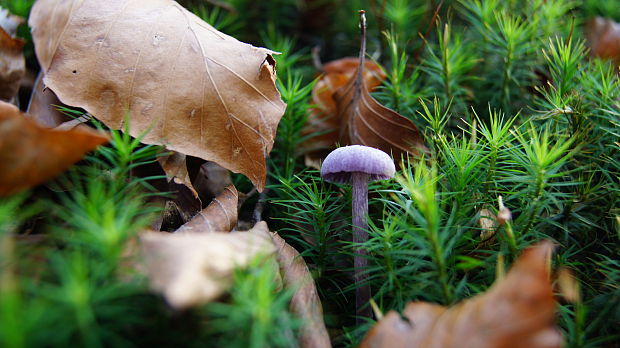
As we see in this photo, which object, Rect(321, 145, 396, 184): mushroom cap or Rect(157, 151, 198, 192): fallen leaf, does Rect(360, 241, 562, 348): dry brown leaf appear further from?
Rect(157, 151, 198, 192): fallen leaf

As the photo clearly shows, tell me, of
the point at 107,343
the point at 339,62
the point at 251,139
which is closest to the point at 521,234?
the point at 251,139

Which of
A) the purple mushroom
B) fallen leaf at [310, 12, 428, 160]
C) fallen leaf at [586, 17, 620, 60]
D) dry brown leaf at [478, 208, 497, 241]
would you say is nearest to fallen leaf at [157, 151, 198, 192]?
the purple mushroom

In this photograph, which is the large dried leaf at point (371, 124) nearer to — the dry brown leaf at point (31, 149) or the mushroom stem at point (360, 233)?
the mushroom stem at point (360, 233)

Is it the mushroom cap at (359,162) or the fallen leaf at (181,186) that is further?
the fallen leaf at (181,186)

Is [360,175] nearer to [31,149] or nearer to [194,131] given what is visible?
[194,131]

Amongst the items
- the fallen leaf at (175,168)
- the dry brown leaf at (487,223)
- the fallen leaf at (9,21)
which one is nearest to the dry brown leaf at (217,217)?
the fallen leaf at (175,168)

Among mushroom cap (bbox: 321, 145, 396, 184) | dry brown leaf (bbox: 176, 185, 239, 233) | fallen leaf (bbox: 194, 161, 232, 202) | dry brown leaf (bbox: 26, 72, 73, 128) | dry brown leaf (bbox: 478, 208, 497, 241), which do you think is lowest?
fallen leaf (bbox: 194, 161, 232, 202)

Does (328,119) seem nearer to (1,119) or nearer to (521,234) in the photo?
(521,234)
